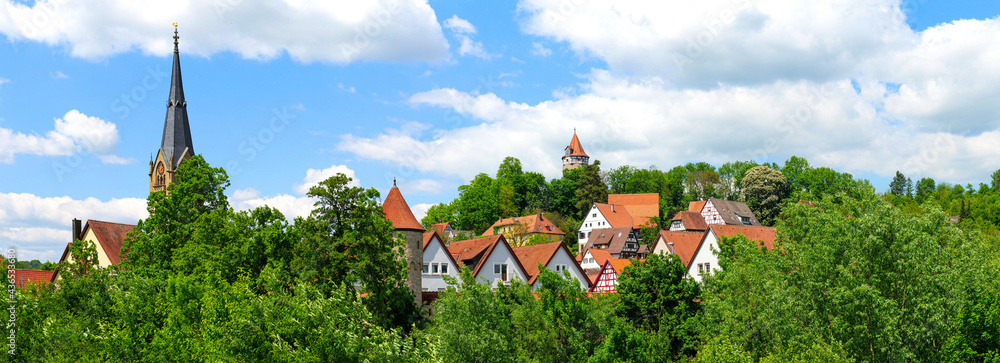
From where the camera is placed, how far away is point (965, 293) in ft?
92.7

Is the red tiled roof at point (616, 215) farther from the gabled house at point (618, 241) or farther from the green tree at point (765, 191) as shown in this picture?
the green tree at point (765, 191)

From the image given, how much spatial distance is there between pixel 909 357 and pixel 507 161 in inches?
3977

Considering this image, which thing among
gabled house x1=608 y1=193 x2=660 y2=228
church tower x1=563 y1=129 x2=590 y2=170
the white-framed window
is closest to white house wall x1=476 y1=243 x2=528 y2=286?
the white-framed window

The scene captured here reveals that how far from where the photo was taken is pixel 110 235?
53.8m

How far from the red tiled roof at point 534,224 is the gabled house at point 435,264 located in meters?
45.7

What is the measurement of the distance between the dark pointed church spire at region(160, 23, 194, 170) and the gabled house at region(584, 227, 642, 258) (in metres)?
53.0

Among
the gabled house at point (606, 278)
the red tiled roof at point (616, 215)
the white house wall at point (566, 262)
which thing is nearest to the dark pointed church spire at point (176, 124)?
the white house wall at point (566, 262)

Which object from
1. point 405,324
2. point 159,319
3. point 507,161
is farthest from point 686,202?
point 159,319

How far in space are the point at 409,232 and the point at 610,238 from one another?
6524cm

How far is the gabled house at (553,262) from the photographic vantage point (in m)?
55.7

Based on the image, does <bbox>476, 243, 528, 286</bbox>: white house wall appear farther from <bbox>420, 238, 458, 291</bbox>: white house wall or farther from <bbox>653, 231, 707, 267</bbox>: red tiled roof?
<bbox>653, 231, 707, 267</bbox>: red tiled roof

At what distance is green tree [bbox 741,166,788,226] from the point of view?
11625 centimetres

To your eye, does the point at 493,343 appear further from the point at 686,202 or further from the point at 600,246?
the point at 686,202

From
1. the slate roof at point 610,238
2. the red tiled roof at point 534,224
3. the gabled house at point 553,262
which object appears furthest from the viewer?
the red tiled roof at point 534,224
